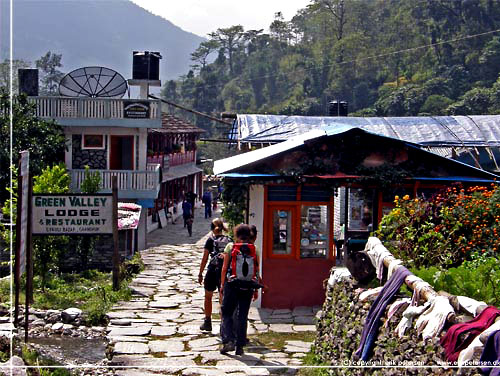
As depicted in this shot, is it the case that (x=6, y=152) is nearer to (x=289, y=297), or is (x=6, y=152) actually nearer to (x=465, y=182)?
(x=289, y=297)

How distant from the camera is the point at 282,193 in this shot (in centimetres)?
1287

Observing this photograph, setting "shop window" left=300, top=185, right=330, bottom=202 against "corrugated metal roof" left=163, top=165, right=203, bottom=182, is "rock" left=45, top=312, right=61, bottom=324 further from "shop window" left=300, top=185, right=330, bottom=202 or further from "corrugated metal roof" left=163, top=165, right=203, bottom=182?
"corrugated metal roof" left=163, top=165, right=203, bottom=182

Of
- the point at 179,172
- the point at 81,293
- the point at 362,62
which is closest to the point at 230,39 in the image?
the point at 362,62

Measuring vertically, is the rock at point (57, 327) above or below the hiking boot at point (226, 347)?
below

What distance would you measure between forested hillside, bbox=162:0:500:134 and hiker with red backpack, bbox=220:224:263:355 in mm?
41500

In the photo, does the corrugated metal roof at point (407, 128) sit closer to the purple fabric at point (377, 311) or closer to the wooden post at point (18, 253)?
the wooden post at point (18, 253)

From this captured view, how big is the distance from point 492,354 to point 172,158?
3495cm

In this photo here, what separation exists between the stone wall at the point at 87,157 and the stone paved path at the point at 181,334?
12.3 metres

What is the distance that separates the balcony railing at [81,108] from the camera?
28.0m

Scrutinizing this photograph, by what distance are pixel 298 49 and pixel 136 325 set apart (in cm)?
7795

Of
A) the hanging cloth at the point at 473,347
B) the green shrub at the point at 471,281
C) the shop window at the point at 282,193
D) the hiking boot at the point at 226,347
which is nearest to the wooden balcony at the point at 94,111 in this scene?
the shop window at the point at 282,193

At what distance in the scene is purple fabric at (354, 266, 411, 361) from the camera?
6.94 metres

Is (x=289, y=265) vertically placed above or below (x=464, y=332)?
below

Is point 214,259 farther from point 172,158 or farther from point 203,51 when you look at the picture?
point 203,51
